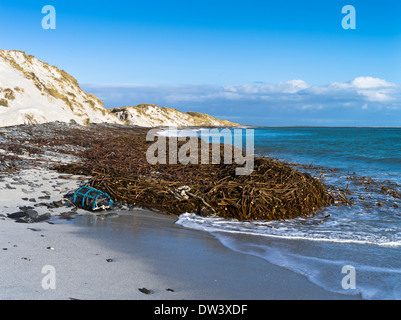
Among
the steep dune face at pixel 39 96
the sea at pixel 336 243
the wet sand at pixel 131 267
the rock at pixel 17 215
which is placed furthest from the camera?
the steep dune face at pixel 39 96

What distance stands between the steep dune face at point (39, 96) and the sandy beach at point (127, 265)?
2201 centimetres

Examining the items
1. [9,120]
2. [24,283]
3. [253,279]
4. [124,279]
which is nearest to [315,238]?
[253,279]

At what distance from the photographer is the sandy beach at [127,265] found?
3.05m

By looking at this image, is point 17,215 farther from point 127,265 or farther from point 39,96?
point 39,96

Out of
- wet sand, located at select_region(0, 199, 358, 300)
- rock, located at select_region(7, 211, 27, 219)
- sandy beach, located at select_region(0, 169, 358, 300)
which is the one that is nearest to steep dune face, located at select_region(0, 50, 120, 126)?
rock, located at select_region(7, 211, 27, 219)

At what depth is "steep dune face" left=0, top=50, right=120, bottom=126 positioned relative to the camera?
87.9ft

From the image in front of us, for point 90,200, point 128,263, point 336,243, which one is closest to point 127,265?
point 128,263

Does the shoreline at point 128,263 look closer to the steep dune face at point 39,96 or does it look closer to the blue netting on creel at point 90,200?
the blue netting on creel at point 90,200

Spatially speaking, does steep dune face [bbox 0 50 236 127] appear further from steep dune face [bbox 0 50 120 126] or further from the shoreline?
A: the shoreline

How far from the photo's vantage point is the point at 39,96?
3397cm

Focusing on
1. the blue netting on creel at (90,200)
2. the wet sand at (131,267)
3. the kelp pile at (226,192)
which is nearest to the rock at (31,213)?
the wet sand at (131,267)

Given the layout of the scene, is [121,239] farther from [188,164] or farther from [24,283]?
[188,164]
